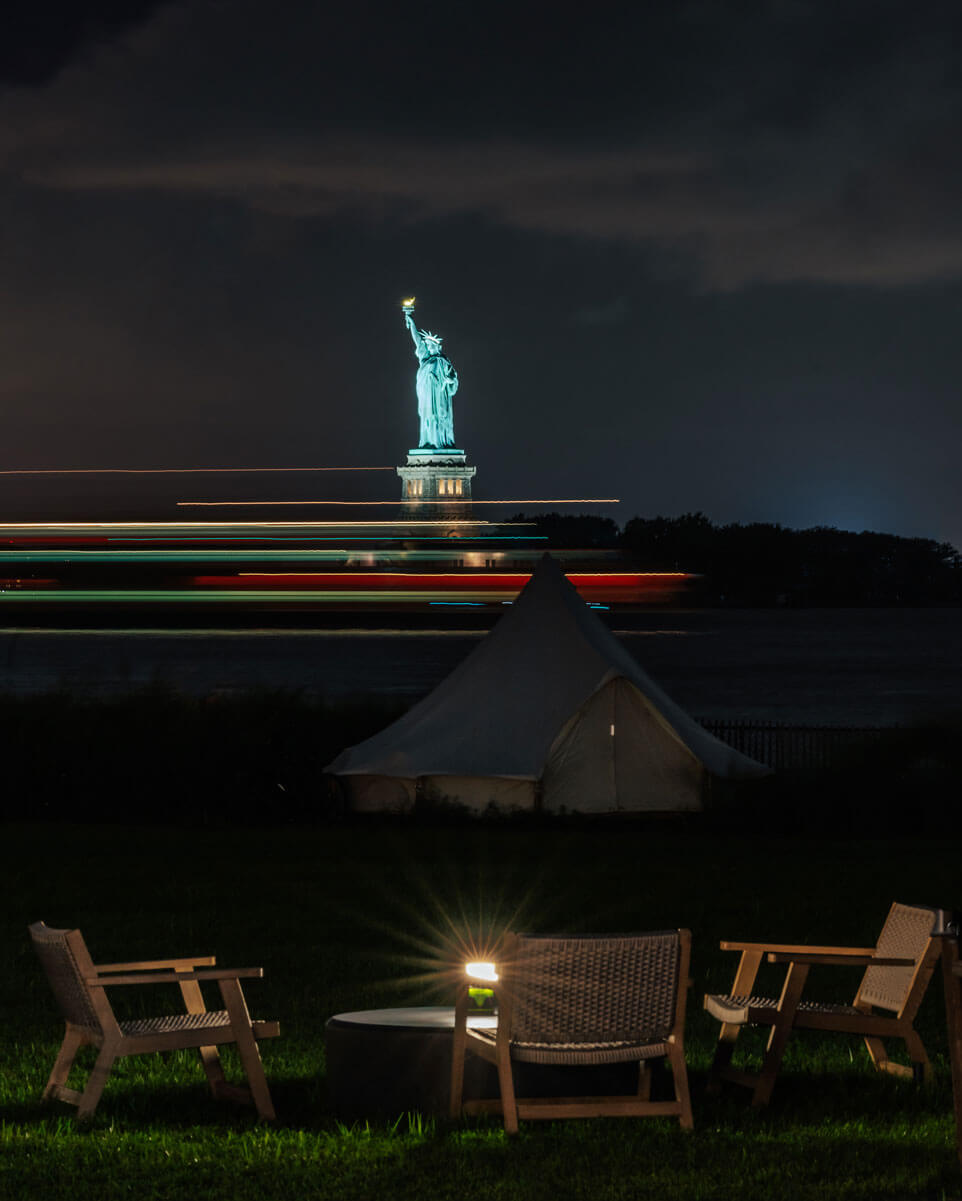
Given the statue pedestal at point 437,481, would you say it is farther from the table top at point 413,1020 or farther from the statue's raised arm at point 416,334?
the table top at point 413,1020

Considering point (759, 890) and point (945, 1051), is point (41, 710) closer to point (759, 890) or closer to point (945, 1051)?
point (759, 890)

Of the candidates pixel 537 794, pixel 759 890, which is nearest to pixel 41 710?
pixel 537 794

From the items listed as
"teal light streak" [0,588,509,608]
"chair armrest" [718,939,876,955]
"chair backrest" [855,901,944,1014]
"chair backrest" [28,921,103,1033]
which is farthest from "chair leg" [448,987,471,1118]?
"teal light streak" [0,588,509,608]

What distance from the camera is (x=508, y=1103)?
23.6 feet

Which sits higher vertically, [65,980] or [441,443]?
[441,443]

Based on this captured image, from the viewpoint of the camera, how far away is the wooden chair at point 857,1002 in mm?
7840

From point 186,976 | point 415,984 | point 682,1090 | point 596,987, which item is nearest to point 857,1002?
point 682,1090

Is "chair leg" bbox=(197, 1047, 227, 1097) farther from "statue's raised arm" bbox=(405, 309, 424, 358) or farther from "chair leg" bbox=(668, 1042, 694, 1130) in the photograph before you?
"statue's raised arm" bbox=(405, 309, 424, 358)

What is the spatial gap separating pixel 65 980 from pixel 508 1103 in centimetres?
201

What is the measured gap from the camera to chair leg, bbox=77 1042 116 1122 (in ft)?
24.1

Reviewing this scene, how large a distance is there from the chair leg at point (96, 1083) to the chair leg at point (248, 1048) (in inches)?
22.3

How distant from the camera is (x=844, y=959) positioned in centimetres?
796

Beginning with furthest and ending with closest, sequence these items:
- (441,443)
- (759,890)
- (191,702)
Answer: (441,443) → (191,702) → (759,890)

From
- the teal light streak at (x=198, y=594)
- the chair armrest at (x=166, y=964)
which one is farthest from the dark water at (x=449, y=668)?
the chair armrest at (x=166, y=964)
